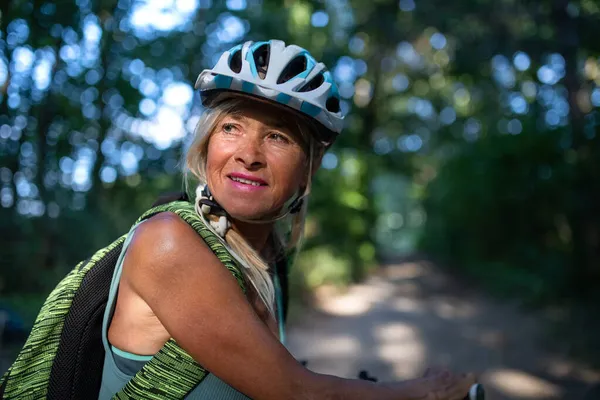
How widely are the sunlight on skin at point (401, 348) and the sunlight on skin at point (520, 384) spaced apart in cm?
105

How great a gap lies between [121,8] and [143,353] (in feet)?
22.4

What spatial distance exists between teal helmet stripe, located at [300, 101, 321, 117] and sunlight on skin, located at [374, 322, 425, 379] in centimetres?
581

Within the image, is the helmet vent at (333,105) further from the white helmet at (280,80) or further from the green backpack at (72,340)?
the green backpack at (72,340)

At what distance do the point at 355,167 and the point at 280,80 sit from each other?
39.2 feet

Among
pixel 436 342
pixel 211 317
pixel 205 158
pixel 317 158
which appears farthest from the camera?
pixel 436 342

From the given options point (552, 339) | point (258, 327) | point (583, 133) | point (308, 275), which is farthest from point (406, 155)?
point (258, 327)

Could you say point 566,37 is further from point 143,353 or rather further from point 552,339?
point 143,353

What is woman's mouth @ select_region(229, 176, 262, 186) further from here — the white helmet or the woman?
the white helmet

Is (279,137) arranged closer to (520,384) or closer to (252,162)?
(252,162)

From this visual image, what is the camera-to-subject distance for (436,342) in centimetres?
888

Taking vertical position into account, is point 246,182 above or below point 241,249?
above

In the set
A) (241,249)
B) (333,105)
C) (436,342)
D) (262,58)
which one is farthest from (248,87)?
(436,342)

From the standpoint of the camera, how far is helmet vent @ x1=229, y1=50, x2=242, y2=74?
195 cm

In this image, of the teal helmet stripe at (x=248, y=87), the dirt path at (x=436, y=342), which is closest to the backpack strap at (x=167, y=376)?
the teal helmet stripe at (x=248, y=87)
